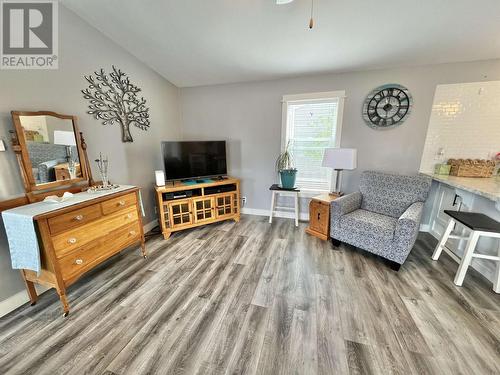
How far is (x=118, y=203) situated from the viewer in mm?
1977

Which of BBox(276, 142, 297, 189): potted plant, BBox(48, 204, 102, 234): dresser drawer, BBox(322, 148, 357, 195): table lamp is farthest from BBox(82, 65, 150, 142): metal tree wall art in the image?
BBox(322, 148, 357, 195): table lamp

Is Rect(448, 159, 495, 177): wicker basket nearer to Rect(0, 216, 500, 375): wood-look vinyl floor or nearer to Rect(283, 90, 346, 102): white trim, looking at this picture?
Rect(0, 216, 500, 375): wood-look vinyl floor

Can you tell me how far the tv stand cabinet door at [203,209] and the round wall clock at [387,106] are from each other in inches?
98.9

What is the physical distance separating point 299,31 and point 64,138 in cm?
256

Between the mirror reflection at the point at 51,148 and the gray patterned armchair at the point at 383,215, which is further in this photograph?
the gray patterned armchair at the point at 383,215

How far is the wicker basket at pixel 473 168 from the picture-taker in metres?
2.31

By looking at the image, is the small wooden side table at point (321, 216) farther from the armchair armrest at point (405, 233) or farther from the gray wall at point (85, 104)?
the gray wall at point (85, 104)

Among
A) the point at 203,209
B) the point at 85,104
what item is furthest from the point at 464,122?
the point at 85,104

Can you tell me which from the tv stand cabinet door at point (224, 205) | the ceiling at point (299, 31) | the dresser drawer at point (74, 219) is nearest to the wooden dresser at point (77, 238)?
the dresser drawer at point (74, 219)

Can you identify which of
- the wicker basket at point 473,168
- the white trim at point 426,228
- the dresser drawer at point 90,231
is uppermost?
the wicker basket at point 473,168

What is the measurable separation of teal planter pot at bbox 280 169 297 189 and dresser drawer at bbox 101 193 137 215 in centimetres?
198

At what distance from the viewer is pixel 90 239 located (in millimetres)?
1720

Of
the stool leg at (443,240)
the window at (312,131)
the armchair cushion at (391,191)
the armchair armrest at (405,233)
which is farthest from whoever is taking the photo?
the window at (312,131)

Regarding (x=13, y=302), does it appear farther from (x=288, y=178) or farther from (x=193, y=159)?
(x=288, y=178)
